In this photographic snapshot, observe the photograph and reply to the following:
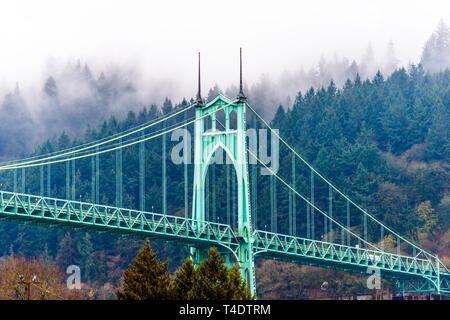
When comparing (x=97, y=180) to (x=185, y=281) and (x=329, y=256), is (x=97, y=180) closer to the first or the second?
(x=329, y=256)

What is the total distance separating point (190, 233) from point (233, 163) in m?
6.66

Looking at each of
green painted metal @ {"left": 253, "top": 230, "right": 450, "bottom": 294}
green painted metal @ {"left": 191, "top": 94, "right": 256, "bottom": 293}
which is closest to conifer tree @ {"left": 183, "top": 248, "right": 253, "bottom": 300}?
green painted metal @ {"left": 191, "top": 94, "right": 256, "bottom": 293}

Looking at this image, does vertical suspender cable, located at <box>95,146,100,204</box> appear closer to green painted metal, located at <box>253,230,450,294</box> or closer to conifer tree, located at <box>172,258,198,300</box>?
green painted metal, located at <box>253,230,450,294</box>

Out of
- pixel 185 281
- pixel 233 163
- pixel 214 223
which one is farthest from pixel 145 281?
pixel 233 163

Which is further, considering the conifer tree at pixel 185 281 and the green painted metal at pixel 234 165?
the green painted metal at pixel 234 165

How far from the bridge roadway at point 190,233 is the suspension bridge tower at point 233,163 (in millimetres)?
794

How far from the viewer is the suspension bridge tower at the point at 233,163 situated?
229ft

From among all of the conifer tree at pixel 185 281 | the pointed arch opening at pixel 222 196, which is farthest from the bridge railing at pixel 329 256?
the pointed arch opening at pixel 222 196

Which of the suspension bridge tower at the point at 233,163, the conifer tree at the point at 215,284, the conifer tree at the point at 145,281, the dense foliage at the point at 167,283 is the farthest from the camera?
the suspension bridge tower at the point at 233,163

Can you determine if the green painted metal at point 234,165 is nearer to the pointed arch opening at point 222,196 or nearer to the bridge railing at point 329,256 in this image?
the bridge railing at point 329,256

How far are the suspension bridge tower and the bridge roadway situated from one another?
794mm

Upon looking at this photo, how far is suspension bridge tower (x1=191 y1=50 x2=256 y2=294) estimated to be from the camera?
229ft

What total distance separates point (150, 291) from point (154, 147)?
291ft
